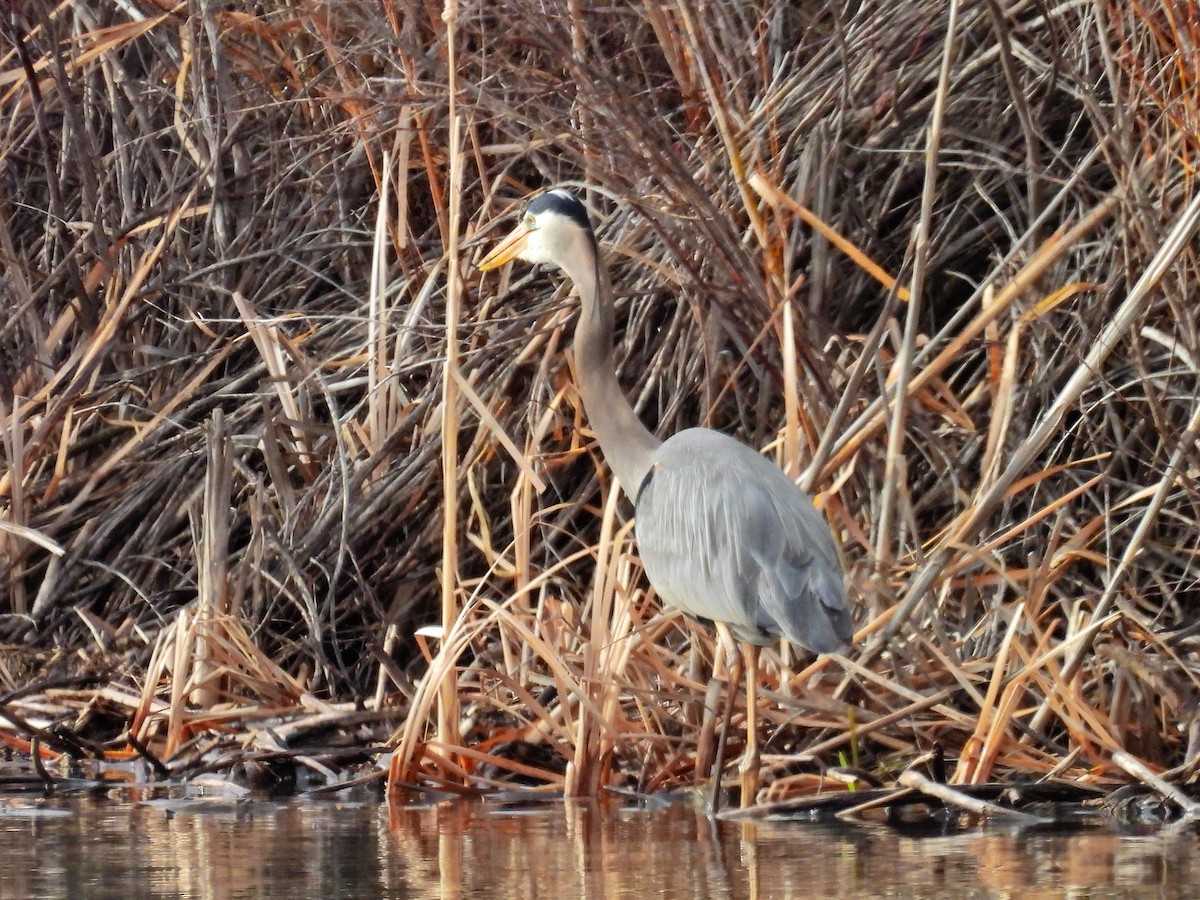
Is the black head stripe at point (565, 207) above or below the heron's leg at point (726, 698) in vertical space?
above

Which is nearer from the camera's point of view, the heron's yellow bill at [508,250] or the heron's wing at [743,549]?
the heron's wing at [743,549]

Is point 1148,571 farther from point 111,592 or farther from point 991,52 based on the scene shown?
point 111,592

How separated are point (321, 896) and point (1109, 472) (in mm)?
2757

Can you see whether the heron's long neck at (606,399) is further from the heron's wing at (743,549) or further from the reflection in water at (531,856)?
the reflection in water at (531,856)

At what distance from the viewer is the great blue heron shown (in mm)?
4207

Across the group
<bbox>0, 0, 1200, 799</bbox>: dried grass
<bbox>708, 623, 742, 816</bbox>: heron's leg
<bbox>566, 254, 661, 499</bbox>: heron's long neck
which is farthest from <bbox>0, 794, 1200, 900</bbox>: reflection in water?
<bbox>566, 254, 661, 499</bbox>: heron's long neck

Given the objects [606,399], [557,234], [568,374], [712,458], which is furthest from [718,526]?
[568,374]

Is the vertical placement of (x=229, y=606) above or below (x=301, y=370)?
below

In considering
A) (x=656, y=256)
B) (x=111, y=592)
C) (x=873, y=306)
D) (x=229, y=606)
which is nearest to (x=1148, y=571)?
(x=873, y=306)

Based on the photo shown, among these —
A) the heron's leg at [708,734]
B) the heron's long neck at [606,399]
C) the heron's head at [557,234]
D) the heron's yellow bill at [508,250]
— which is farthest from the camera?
the heron's yellow bill at [508,250]

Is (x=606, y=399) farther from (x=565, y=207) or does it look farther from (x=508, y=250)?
(x=508, y=250)

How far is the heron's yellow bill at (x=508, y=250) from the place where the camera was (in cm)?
531

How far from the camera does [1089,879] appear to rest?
314cm

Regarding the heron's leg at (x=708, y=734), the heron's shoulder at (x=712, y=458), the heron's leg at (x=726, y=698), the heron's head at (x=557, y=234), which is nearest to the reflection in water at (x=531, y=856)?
the heron's leg at (x=726, y=698)
